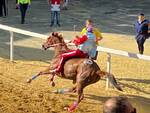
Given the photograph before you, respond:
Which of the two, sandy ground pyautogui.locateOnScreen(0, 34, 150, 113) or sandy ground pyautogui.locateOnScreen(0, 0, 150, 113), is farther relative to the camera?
sandy ground pyautogui.locateOnScreen(0, 0, 150, 113)

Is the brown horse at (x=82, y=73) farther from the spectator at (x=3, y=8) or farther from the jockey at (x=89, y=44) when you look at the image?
the spectator at (x=3, y=8)

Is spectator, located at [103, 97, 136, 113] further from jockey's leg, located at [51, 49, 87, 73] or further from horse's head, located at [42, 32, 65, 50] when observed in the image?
horse's head, located at [42, 32, 65, 50]

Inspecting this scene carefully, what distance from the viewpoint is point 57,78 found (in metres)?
12.5

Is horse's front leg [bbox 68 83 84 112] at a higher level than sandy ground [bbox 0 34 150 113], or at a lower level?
higher

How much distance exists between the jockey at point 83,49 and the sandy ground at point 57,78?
819mm

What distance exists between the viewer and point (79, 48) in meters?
11.3

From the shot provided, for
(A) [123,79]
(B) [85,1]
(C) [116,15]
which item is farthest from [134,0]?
(A) [123,79]

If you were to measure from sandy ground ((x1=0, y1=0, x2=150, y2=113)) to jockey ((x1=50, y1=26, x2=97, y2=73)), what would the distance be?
2.69ft

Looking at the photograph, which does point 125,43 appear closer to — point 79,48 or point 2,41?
point 2,41

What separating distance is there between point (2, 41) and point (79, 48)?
602cm

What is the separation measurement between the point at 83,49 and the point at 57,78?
1.51 metres

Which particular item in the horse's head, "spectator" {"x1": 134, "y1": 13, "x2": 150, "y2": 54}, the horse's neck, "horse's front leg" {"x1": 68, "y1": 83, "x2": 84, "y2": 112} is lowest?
"horse's front leg" {"x1": 68, "y1": 83, "x2": 84, "y2": 112}

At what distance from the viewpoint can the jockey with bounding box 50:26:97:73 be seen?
34.1 feet

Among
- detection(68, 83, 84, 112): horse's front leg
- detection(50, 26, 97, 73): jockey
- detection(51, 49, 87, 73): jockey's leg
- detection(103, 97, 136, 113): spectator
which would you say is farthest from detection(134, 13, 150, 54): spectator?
detection(103, 97, 136, 113): spectator
